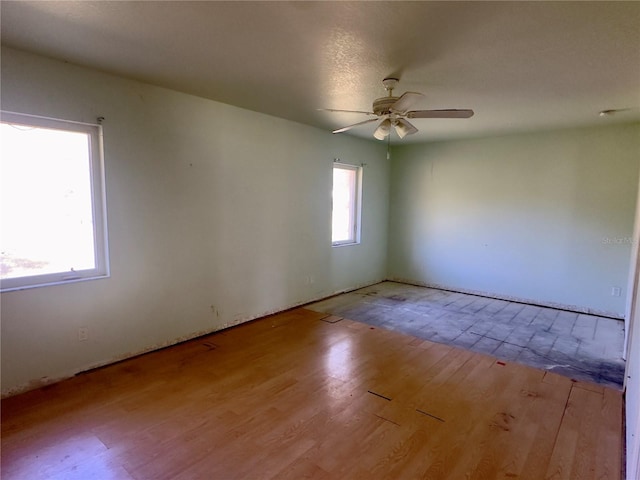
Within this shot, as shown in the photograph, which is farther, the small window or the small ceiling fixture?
the small window

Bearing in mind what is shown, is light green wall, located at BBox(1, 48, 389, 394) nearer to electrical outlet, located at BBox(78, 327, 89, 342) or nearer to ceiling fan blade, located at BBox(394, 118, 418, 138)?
electrical outlet, located at BBox(78, 327, 89, 342)

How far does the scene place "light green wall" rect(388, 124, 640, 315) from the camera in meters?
4.54

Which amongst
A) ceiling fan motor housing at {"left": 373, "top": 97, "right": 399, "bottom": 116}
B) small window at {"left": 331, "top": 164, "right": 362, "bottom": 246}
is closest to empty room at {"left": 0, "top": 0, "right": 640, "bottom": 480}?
ceiling fan motor housing at {"left": 373, "top": 97, "right": 399, "bottom": 116}

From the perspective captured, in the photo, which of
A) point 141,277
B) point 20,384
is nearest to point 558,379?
point 141,277

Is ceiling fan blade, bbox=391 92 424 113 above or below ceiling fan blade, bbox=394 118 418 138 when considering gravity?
above

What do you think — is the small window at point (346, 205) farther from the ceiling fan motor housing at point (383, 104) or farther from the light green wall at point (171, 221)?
the ceiling fan motor housing at point (383, 104)

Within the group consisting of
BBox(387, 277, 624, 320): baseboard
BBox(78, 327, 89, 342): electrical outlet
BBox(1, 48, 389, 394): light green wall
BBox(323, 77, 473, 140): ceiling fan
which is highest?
BBox(323, 77, 473, 140): ceiling fan

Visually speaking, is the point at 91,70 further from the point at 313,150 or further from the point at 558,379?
the point at 558,379

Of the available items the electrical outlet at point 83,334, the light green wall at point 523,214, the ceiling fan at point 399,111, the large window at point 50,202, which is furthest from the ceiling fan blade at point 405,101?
the light green wall at point 523,214

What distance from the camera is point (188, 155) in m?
3.50

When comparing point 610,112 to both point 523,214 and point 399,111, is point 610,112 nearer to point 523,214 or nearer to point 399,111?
point 523,214

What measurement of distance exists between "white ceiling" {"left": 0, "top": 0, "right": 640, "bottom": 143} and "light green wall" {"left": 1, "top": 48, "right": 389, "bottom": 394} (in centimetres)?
32

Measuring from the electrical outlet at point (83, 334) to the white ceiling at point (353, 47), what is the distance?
2.13 metres

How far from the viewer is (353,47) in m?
2.30
